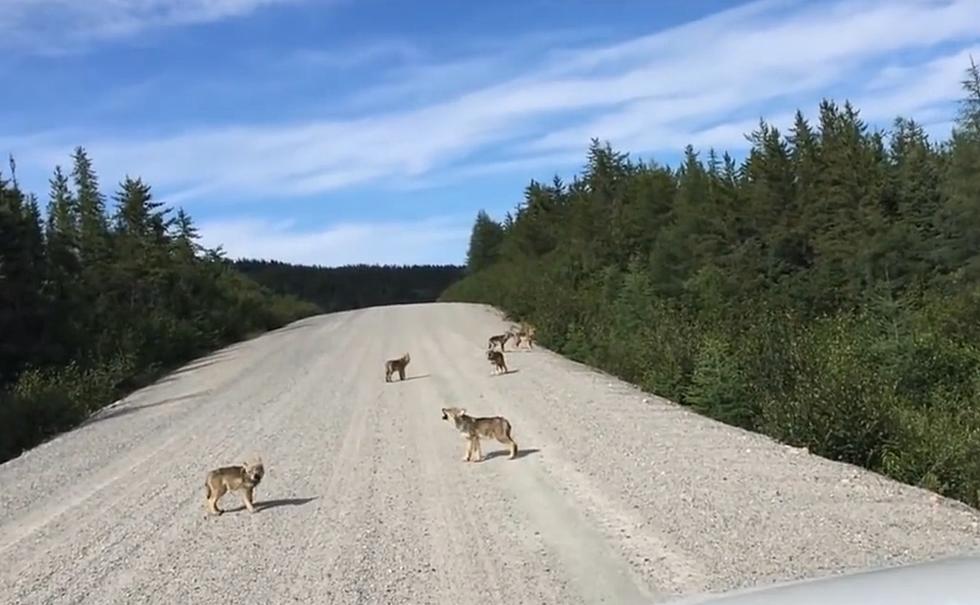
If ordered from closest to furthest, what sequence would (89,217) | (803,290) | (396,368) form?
(396,368) < (803,290) < (89,217)

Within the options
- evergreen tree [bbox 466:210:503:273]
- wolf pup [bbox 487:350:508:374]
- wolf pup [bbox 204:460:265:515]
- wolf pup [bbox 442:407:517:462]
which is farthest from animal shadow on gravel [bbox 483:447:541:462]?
evergreen tree [bbox 466:210:503:273]

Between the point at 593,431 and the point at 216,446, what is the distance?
17.9 ft

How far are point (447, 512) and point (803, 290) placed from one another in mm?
21541

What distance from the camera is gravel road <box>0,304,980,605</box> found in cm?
779

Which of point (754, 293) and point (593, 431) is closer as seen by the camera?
point (593, 431)

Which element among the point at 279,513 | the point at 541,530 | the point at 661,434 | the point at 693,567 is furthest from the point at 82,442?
the point at 693,567

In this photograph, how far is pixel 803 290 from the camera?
2953cm

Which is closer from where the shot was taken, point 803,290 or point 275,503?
point 275,503

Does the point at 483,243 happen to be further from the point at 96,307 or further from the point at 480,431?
the point at 480,431

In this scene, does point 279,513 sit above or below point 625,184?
below

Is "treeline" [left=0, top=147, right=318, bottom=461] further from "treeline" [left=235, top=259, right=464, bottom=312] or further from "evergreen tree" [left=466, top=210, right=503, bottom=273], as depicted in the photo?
"treeline" [left=235, top=259, right=464, bottom=312]

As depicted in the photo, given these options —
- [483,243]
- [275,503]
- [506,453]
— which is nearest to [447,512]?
[275,503]

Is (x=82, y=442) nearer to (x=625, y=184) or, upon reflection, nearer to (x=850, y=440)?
(x=850, y=440)

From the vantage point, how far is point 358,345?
32469mm
